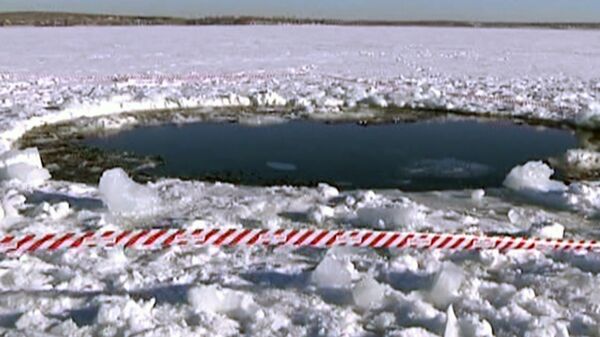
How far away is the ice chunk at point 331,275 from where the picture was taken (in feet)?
17.5

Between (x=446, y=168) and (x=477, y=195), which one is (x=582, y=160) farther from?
(x=477, y=195)

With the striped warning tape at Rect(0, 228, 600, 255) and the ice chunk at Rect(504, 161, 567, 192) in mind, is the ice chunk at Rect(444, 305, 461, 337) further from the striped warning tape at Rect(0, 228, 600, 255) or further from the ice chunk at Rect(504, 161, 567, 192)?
the ice chunk at Rect(504, 161, 567, 192)

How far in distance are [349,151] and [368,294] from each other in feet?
21.2

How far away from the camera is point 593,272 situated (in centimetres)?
579

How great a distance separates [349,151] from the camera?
11430mm

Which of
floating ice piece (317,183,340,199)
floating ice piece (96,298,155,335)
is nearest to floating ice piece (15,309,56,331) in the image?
floating ice piece (96,298,155,335)

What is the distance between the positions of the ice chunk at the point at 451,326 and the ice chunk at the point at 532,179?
4.07 meters

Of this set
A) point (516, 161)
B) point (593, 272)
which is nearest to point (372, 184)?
point (516, 161)

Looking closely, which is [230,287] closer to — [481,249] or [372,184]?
[481,249]

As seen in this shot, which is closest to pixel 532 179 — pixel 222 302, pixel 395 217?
pixel 395 217

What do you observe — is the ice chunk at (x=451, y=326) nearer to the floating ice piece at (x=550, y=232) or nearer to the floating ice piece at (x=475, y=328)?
the floating ice piece at (x=475, y=328)

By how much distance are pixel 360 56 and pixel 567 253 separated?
2507cm

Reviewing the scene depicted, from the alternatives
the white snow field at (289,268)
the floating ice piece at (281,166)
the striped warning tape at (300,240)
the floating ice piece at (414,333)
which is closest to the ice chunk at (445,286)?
the white snow field at (289,268)

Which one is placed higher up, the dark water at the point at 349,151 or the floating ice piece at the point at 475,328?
the floating ice piece at the point at 475,328
